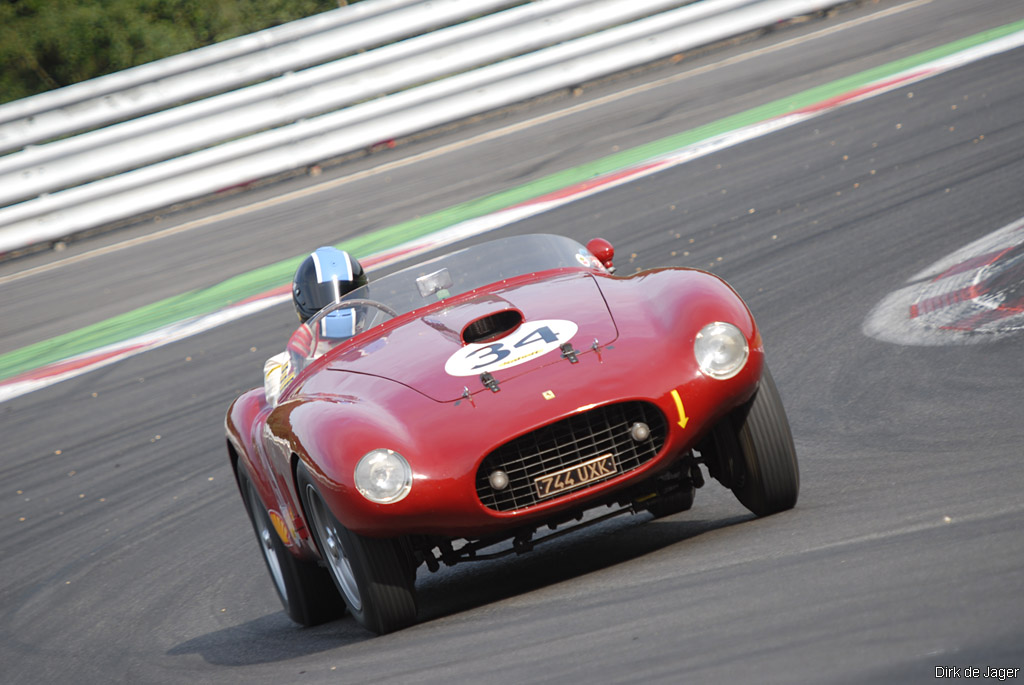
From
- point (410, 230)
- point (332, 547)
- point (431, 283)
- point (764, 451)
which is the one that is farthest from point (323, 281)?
point (410, 230)

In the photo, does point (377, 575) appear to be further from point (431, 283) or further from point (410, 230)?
point (410, 230)

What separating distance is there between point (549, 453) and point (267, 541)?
1.90m

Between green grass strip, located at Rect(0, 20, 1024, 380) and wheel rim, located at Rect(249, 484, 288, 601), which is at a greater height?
green grass strip, located at Rect(0, 20, 1024, 380)

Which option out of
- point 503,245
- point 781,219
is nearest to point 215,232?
point 781,219

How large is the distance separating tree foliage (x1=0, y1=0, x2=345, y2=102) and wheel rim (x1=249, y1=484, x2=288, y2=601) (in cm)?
1193

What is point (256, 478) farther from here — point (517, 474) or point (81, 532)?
point (81, 532)

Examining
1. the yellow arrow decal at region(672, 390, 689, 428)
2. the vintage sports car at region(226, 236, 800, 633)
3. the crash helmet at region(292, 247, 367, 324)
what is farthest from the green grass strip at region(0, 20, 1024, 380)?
the yellow arrow decal at region(672, 390, 689, 428)

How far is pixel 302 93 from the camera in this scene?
1436 cm

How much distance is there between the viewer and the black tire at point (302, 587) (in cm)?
505

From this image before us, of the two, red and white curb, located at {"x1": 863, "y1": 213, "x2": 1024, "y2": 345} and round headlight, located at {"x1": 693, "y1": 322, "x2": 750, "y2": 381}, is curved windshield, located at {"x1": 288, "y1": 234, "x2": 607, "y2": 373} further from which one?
red and white curb, located at {"x1": 863, "y1": 213, "x2": 1024, "y2": 345}

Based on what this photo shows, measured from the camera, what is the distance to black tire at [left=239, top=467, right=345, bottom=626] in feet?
16.6

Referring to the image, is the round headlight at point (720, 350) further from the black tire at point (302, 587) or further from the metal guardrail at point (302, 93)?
the metal guardrail at point (302, 93)

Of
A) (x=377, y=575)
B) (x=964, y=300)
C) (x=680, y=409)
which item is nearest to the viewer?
(x=680, y=409)

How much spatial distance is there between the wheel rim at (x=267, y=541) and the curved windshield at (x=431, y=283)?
23.2 inches
